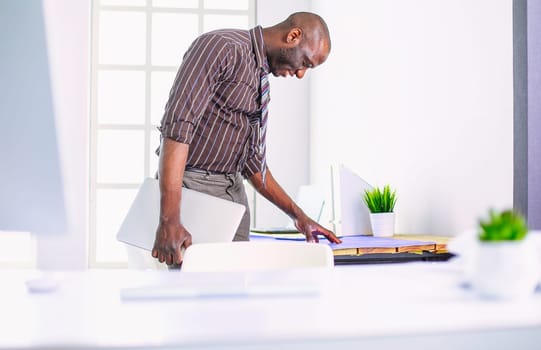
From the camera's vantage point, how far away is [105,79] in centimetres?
587

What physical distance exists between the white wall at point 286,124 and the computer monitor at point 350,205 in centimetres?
271

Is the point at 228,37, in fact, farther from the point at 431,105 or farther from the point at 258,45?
the point at 431,105

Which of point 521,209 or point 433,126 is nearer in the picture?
point 521,209

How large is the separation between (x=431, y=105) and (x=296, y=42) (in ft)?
3.86

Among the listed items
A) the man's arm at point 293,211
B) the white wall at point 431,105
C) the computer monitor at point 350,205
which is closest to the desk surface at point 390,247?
the man's arm at point 293,211

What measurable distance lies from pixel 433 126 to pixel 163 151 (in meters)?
1.59

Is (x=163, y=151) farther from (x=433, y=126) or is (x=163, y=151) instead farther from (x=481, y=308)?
(x=433, y=126)

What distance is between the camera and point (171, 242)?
1743 mm

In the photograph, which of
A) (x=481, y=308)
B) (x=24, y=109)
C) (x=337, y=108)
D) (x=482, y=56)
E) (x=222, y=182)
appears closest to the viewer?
(x=481, y=308)

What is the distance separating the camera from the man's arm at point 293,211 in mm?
2328

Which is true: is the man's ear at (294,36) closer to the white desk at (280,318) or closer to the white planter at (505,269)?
the white desk at (280,318)

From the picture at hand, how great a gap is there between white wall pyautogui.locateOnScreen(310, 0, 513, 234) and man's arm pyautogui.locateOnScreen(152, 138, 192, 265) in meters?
0.96

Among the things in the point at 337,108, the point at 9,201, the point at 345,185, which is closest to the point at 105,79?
the point at 337,108

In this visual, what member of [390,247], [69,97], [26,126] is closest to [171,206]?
[390,247]
